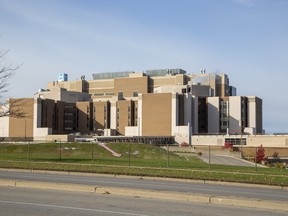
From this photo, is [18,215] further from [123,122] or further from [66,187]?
[123,122]

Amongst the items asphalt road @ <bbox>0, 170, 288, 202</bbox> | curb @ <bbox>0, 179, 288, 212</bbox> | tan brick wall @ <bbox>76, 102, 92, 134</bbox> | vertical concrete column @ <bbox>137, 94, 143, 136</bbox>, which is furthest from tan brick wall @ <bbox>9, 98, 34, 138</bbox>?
curb @ <bbox>0, 179, 288, 212</bbox>

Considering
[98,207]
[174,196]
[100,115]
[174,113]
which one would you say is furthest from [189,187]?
[100,115]

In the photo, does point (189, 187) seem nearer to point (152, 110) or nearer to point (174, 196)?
point (174, 196)

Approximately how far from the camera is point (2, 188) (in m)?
16.3

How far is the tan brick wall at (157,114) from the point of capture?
129 meters

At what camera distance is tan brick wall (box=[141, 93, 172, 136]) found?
129 m

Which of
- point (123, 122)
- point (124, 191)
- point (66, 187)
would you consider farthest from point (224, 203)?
point (123, 122)

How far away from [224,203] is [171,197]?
1.71 m

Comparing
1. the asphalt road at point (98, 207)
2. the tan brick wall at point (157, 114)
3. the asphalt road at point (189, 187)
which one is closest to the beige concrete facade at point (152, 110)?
the tan brick wall at point (157, 114)

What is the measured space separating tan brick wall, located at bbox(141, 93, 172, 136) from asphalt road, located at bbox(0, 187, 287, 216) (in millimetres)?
114115

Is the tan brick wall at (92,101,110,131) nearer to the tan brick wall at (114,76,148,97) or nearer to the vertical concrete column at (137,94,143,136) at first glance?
the vertical concrete column at (137,94,143,136)

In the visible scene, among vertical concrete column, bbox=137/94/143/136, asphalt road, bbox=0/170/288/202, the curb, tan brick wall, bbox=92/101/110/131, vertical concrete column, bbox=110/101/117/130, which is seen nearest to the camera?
the curb

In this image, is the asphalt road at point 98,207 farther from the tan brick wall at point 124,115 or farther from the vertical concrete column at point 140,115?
the tan brick wall at point 124,115

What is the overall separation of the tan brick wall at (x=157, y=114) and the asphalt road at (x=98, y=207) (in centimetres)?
11412
